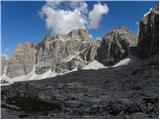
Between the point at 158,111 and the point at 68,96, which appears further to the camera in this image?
the point at 68,96

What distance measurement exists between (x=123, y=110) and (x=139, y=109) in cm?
222

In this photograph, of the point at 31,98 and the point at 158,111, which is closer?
the point at 158,111

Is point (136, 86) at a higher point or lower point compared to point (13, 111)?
higher

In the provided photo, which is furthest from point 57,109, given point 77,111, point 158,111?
point 158,111

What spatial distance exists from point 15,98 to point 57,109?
10569 millimetres

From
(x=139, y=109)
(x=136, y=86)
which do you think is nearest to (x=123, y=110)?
(x=139, y=109)

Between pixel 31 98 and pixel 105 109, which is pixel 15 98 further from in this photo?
pixel 105 109

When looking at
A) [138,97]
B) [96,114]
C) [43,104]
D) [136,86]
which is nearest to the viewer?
[96,114]

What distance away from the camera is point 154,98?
63094 millimetres

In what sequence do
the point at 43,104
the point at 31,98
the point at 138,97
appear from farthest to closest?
the point at 138,97, the point at 31,98, the point at 43,104

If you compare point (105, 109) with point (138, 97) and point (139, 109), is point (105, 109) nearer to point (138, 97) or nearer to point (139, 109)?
point (139, 109)

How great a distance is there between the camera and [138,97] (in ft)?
217

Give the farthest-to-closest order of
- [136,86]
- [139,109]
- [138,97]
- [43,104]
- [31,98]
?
[136,86] < [138,97] < [31,98] < [43,104] < [139,109]

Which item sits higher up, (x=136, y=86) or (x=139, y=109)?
(x=136, y=86)
